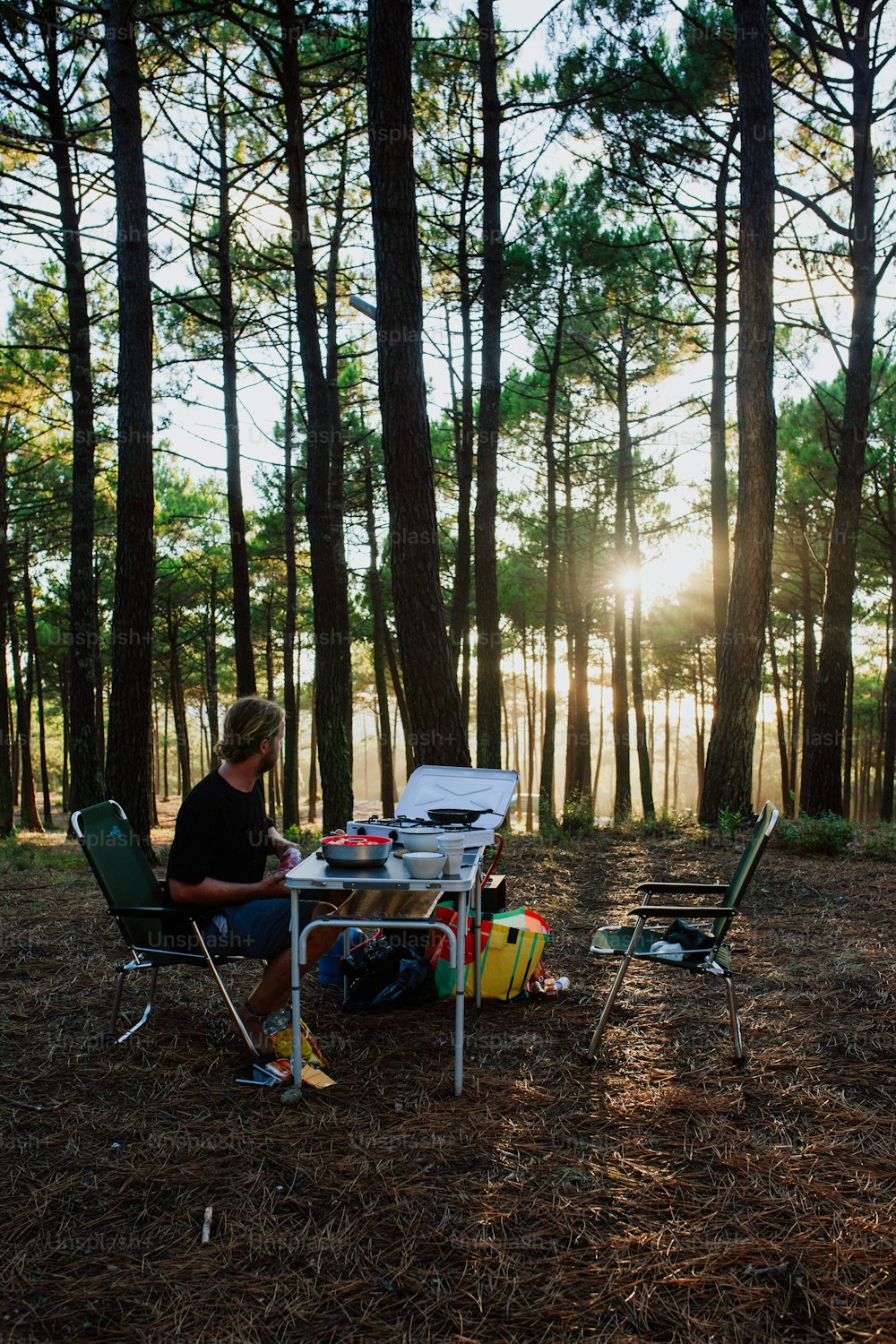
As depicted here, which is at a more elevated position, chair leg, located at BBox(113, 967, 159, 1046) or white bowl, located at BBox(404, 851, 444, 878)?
white bowl, located at BBox(404, 851, 444, 878)

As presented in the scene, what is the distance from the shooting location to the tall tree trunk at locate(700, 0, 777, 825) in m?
7.89

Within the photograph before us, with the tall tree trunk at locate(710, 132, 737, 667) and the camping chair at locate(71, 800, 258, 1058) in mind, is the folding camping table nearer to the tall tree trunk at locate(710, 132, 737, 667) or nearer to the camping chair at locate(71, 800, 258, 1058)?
the camping chair at locate(71, 800, 258, 1058)

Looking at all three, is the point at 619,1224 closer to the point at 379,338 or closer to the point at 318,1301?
the point at 318,1301

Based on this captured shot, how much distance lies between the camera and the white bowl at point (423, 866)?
296cm

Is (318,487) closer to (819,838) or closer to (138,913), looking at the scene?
(819,838)

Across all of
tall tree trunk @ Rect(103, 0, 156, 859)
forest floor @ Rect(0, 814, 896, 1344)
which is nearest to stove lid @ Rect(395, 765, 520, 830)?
forest floor @ Rect(0, 814, 896, 1344)

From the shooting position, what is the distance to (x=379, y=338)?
5.70 m

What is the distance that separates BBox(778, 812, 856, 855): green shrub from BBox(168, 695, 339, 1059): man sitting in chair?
539 centimetres

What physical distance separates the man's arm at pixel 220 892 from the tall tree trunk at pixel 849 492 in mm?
7579

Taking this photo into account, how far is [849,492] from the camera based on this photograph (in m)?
9.66

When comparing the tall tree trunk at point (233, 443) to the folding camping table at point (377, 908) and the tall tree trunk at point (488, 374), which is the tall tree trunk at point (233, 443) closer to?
the tall tree trunk at point (488, 374)

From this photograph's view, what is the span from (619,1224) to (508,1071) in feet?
3.17

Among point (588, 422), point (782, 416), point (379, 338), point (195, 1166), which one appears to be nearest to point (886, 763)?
point (782, 416)

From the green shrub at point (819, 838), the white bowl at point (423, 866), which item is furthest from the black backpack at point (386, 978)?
the green shrub at point (819, 838)
